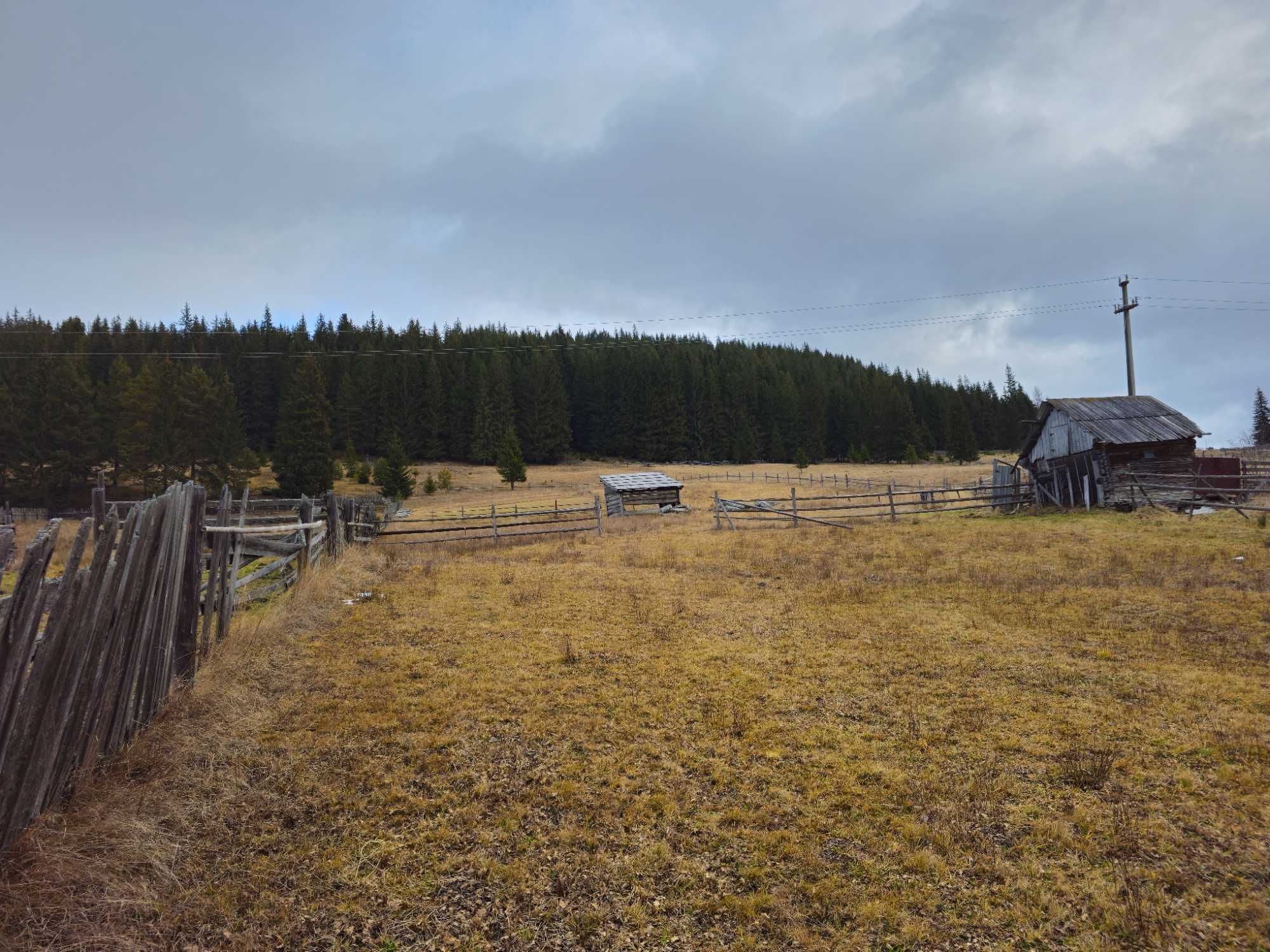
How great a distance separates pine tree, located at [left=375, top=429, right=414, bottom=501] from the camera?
4791 centimetres

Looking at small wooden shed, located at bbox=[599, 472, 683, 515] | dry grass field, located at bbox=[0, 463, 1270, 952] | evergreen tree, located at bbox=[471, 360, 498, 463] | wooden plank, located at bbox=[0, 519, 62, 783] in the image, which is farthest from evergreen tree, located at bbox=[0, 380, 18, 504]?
wooden plank, located at bbox=[0, 519, 62, 783]

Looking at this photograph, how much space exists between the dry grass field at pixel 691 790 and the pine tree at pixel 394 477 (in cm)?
4019

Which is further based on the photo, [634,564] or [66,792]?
[634,564]

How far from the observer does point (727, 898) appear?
3752mm

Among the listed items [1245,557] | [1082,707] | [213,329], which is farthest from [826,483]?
[213,329]

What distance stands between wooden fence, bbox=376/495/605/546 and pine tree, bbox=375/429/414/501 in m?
10.8

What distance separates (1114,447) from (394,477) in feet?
145

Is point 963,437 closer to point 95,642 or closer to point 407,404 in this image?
point 407,404

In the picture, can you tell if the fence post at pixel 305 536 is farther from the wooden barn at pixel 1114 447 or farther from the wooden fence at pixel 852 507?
the wooden barn at pixel 1114 447

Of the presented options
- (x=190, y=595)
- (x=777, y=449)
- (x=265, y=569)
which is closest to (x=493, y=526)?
(x=265, y=569)

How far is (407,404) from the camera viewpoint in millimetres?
77812

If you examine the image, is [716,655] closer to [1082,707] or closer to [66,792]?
[1082,707]

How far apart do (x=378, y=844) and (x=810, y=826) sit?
9.92ft

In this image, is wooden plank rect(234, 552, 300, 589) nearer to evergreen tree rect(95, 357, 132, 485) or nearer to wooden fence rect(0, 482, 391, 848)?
wooden fence rect(0, 482, 391, 848)
